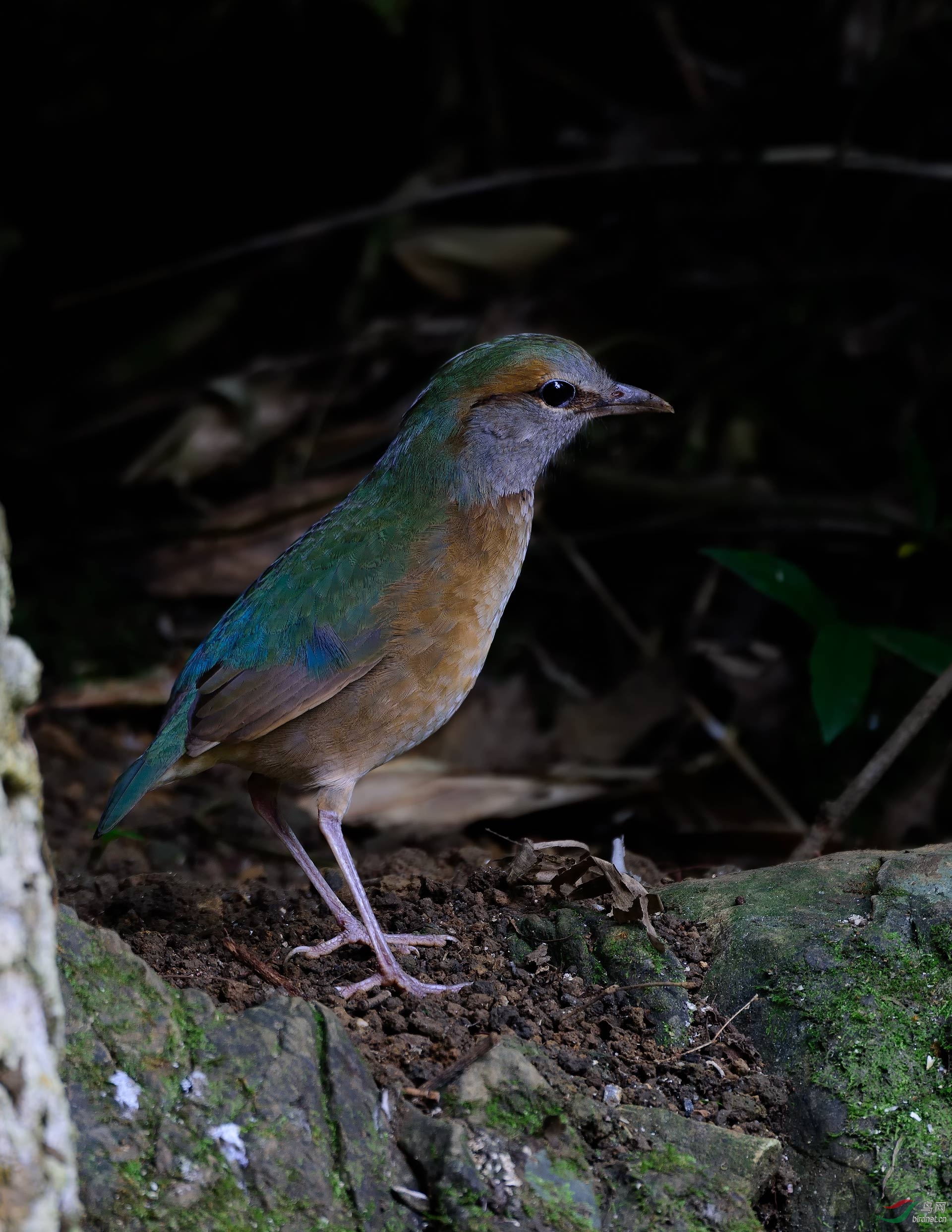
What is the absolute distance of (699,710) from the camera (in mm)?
6160

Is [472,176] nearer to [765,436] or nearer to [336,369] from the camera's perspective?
[336,369]

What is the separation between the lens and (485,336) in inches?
268

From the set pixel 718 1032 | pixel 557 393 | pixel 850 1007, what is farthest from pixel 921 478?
pixel 718 1032

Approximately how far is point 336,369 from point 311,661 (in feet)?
12.7

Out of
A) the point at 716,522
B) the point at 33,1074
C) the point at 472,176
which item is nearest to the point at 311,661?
the point at 33,1074

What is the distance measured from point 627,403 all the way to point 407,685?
1322 mm

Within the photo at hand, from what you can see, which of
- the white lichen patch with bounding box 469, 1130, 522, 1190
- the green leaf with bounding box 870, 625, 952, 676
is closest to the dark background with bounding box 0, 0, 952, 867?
the green leaf with bounding box 870, 625, 952, 676

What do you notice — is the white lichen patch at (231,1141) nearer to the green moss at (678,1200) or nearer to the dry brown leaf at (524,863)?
the green moss at (678,1200)

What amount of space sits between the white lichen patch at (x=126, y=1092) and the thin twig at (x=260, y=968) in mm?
525

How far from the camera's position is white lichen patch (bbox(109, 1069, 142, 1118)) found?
7.44ft

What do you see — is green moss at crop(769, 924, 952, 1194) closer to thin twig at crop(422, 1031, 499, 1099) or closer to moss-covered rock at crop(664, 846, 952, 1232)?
moss-covered rock at crop(664, 846, 952, 1232)

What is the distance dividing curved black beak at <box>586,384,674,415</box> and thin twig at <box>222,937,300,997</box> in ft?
6.98

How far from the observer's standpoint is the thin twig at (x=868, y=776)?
4242 mm

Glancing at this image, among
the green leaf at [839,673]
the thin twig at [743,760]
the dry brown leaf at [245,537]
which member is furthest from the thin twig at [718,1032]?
the dry brown leaf at [245,537]
